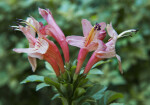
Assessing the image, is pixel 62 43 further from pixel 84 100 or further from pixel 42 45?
pixel 84 100

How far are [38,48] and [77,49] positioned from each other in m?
1.34

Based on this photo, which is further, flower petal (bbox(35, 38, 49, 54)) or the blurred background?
the blurred background

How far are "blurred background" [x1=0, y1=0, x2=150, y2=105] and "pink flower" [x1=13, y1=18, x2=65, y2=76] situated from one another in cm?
121

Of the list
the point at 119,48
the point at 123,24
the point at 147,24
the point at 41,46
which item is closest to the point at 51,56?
the point at 41,46

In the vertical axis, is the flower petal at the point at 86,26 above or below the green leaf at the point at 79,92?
above

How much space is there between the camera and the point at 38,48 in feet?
2.36

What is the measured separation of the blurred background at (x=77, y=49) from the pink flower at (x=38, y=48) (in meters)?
1.21

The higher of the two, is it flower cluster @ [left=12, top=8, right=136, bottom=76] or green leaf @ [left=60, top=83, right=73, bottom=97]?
flower cluster @ [left=12, top=8, right=136, bottom=76]

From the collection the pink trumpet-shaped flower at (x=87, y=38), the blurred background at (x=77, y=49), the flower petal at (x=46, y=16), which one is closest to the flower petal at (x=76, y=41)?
the pink trumpet-shaped flower at (x=87, y=38)

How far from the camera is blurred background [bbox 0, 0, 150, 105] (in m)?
2.06

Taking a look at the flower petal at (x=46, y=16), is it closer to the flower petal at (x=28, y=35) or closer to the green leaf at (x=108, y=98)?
the flower petal at (x=28, y=35)

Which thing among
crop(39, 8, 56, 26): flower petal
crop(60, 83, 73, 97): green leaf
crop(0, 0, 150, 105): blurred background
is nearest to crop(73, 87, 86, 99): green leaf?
crop(60, 83, 73, 97): green leaf

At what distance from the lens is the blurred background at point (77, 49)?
2059mm

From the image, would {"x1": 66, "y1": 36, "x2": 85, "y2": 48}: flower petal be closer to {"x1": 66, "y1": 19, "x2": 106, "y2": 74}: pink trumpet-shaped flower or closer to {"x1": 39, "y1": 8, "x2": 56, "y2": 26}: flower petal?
{"x1": 66, "y1": 19, "x2": 106, "y2": 74}: pink trumpet-shaped flower
